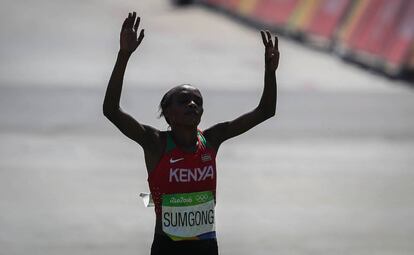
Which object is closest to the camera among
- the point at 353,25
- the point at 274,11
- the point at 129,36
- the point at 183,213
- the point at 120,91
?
the point at 129,36

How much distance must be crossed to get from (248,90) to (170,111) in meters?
13.2

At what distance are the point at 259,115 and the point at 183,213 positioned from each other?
0.70 m

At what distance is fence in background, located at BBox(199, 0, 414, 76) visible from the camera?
19859mm

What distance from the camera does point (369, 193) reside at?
11.5 metres

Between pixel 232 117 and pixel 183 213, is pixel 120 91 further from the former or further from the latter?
pixel 232 117

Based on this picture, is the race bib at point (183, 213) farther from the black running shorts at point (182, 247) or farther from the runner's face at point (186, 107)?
the runner's face at point (186, 107)

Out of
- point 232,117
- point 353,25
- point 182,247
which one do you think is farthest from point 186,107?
point 353,25

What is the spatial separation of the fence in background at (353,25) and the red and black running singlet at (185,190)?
14194mm

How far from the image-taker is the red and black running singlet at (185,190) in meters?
5.69

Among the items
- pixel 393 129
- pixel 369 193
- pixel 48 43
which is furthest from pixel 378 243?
pixel 48 43

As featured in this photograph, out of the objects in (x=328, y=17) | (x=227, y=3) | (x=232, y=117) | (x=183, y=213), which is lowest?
(x=227, y=3)

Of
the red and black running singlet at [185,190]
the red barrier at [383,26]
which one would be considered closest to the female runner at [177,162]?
the red and black running singlet at [185,190]

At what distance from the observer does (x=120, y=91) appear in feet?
18.6

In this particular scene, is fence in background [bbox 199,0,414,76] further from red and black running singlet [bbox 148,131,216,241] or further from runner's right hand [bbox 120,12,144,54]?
runner's right hand [bbox 120,12,144,54]
